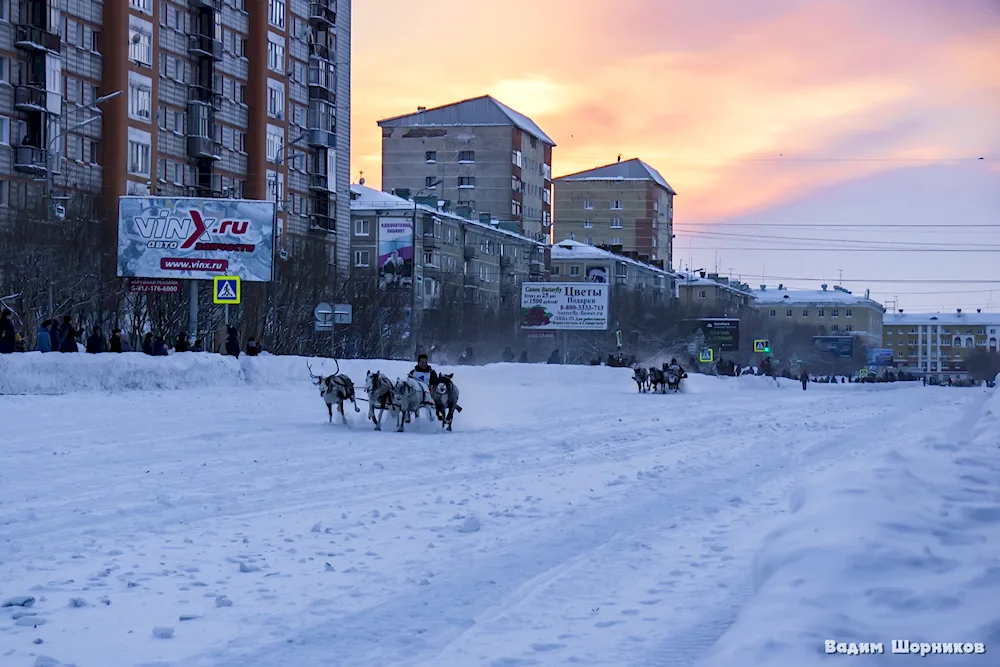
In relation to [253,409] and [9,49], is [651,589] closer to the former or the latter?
[253,409]

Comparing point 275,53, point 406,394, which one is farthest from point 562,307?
point 406,394

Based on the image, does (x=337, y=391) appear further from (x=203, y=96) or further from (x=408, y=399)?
(x=203, y=96)

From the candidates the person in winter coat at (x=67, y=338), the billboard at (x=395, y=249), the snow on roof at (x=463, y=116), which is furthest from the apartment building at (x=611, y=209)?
the person in winter coat at (x=67, y=338)

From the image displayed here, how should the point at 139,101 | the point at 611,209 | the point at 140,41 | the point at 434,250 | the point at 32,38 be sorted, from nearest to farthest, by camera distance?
the point at 32,38, the point at 140,41, the point at 139,101, the point at 434,250, the point at 611,209

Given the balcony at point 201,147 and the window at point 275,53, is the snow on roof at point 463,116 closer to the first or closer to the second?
the window at point 275,53

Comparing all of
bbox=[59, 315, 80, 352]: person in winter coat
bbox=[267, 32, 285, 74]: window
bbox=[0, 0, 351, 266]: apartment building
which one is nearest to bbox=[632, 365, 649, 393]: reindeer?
bbox=[0, 0, 351, 266]: apartment building

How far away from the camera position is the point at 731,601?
8.66 m

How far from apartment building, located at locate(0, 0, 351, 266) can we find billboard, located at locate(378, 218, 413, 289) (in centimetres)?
448

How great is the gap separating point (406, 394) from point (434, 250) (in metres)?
78.2

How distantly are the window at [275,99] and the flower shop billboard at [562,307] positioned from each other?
53.7ft

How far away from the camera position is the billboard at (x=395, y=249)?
88312mm

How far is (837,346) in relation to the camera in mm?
151375

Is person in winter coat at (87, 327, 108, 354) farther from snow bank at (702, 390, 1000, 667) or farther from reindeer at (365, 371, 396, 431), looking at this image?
snow bank at (702, 390, 1000, 667)

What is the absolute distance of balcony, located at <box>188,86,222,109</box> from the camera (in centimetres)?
Answer: 6938
